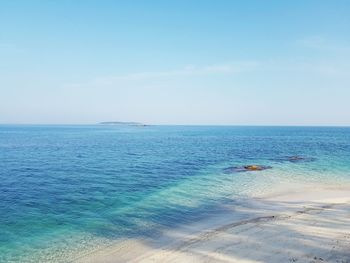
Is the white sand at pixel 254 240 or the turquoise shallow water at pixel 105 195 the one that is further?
the turquoise shallow water at pixel 105 195

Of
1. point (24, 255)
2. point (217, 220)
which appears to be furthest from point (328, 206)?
point (24, 255)

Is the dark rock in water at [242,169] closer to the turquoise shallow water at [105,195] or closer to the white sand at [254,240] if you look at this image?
the turquoise shallow water at [105,195]

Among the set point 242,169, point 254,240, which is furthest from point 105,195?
point 242,169

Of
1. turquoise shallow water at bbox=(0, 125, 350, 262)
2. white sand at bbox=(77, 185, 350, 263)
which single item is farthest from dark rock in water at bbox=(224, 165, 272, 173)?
white sand at bbox=(77, 185, 350, 263)

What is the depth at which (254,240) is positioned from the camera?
722 inches

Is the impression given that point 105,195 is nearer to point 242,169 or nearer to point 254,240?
point 254,240

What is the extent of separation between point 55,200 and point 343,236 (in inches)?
837

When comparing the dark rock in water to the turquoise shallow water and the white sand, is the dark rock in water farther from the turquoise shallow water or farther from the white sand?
the white sand

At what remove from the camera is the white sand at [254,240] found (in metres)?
16.2

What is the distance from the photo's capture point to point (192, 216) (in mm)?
24344

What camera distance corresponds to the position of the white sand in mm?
16172

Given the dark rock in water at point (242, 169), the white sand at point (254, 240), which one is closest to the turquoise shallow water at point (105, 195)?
the dark rock in water at point (242, 169)

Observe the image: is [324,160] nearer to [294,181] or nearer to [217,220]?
[294,181]

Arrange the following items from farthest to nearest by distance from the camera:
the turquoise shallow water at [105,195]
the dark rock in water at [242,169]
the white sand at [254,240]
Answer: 1. the dark rock in water at [242,169]
2. the turquoise shallow water at [105,195]
3. the white sand at [254,240]
